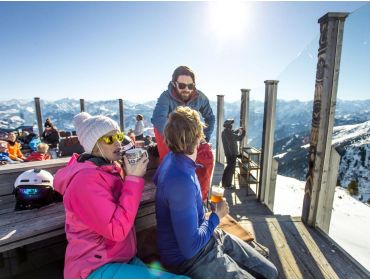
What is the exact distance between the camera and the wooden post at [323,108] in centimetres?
325

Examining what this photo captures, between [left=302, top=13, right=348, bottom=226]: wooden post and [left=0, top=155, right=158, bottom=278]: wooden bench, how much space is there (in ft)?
8.03

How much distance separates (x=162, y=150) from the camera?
10.4ft

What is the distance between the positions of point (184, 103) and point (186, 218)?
1846 mm

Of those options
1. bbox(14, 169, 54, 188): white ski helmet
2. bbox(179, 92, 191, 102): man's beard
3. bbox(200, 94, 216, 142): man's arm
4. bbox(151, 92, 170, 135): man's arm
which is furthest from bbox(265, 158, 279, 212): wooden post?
bbox(14, 169, 54, 188): white ski helmet

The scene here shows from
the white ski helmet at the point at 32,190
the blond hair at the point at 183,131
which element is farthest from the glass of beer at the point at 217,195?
the white ski helmet at the point at 32,190

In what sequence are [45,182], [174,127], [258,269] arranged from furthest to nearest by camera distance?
[45,182]
[258,269]
[174,127]

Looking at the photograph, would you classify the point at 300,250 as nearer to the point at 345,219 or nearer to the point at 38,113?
the point at 38,113

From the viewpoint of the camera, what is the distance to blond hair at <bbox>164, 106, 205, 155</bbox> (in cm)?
177

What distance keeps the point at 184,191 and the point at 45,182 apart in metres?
1.56

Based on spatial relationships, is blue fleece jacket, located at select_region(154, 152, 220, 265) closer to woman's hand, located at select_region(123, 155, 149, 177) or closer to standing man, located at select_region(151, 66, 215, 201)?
woman's hand, located at select_region(123, 155, 149, 177)

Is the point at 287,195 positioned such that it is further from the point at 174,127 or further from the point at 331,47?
the point at 174,127

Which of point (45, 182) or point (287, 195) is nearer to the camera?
point (45, 182)

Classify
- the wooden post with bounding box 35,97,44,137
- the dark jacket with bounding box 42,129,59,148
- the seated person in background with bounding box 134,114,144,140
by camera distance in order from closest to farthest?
the dark jacket with bounding box 42,129,59,148, the seated person in background with bounding box 134,114,144,140, the wooden post with bounding box 35,97,44,137

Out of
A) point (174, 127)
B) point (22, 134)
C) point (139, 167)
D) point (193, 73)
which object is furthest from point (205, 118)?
point (22, 134)
